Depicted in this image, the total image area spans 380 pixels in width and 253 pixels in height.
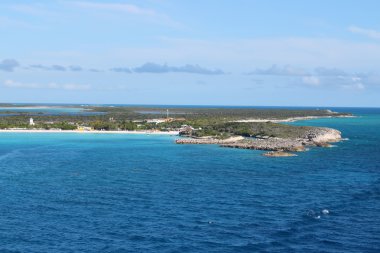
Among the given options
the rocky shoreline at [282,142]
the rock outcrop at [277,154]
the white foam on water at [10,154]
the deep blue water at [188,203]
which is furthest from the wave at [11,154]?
the rock outcrop at [277,154]

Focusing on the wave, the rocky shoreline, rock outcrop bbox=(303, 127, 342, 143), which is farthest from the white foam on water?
rock outcrop bbox=(303, 127, 342, 143)

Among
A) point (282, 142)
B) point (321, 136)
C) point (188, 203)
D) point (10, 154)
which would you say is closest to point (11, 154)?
point (10, 154)

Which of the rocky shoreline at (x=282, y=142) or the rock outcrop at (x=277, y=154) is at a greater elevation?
the rocky shoreline at (x=282, y=142)

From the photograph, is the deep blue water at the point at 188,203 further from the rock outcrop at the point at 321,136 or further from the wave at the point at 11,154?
the rock outcrop at the point at 321,136

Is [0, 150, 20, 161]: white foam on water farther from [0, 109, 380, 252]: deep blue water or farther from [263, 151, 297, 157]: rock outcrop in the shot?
[263, 151, 297, 157]: rock outcrop

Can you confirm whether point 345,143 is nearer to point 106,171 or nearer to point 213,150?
point 213,150

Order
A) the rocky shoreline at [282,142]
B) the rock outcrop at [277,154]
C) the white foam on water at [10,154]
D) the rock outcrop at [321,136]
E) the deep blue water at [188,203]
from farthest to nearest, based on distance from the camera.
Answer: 1. the rock outcrop at [321,136]
2. the rocky shoreline at [282,142]
3. the rock outcrop at [277,154]
4. the white foam on water at [10,154]
5. the deep blue water at [188,203]

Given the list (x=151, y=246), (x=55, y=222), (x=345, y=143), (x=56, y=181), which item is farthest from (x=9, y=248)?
(x=345, y=143)
